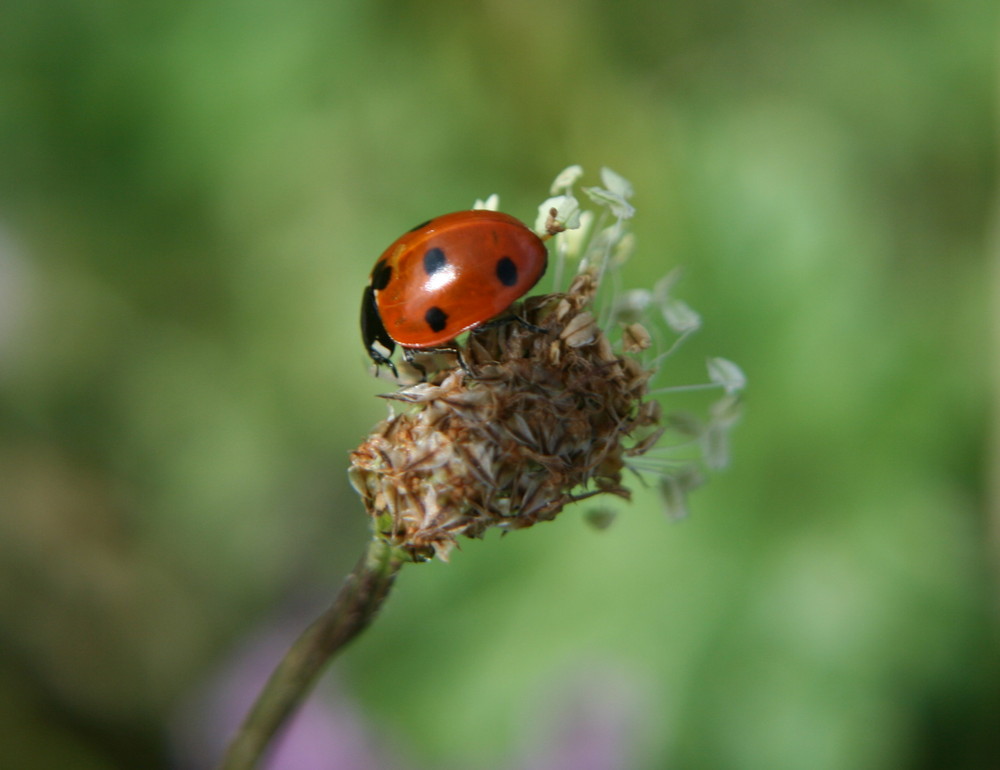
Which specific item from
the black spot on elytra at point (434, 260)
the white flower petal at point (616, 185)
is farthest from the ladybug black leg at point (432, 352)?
the white flower petal at point (616, 185)

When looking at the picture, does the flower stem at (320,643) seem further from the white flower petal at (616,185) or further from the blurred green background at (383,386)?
the blurred green background at (383,386)

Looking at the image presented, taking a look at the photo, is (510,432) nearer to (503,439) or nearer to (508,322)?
(503,439)

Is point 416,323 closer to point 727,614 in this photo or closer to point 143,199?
point 727,614

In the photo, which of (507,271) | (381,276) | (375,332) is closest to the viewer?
(507,271)

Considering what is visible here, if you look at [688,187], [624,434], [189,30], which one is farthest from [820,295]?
[189,30]

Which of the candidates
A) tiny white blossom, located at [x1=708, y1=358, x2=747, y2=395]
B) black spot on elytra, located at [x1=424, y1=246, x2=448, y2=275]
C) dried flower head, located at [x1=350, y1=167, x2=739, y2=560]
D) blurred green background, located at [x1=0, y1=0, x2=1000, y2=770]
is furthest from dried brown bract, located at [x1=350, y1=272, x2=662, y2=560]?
blurred green background, located at [x1=0, y1=0, x2=1000, y2=770]

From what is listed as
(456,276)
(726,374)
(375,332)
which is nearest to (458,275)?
(456,276)
